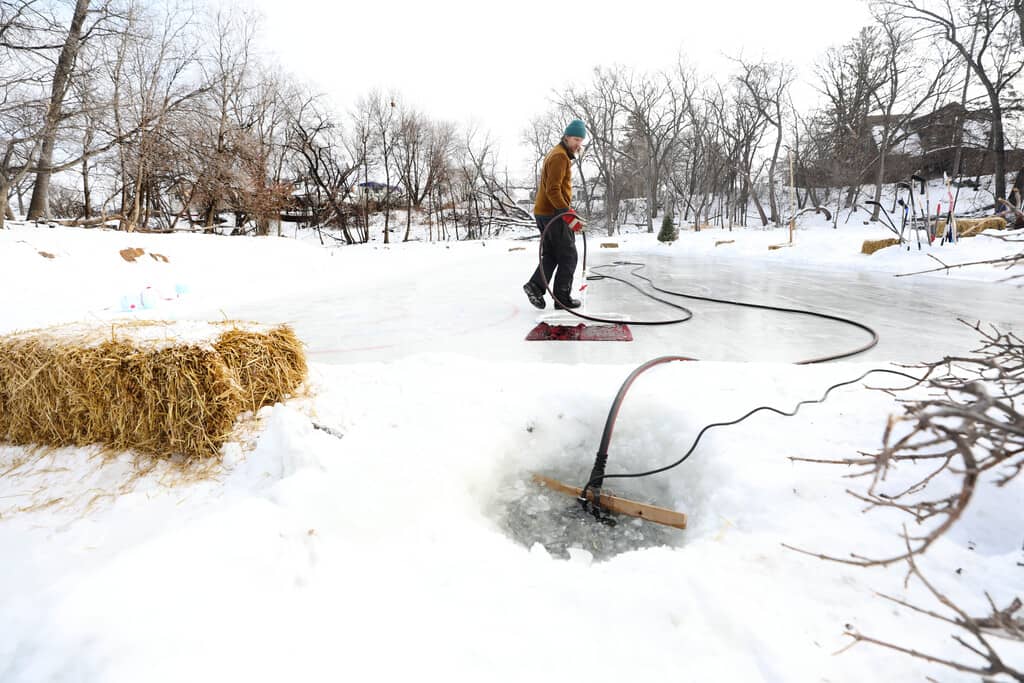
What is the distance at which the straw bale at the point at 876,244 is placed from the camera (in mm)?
9906

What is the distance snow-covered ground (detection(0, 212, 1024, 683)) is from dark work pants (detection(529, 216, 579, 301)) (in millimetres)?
1439

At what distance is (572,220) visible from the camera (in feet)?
14.2

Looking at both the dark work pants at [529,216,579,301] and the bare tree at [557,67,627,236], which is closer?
the dark work pants at [529,216,579,301]

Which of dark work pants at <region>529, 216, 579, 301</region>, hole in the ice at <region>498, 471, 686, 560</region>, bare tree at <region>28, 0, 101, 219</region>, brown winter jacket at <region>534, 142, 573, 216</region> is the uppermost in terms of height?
bare tree at <region>28, 0, 101, 219</region>

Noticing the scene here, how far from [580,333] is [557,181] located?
152 cm

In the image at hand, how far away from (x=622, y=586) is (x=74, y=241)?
955cm

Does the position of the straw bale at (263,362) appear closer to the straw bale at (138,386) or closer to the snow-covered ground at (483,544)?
the straw bale at (138,386)

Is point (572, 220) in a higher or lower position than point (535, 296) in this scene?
higher

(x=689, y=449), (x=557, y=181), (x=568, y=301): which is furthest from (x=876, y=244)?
(x=689, y=449)

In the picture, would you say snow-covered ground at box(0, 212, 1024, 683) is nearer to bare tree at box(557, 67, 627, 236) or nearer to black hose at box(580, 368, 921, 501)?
black hose at box(580, 368, 921, 501)

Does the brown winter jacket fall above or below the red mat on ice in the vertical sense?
above

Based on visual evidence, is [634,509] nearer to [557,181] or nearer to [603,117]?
[557,181]

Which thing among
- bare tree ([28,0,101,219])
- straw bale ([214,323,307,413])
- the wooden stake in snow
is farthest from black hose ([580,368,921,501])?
bare tree ([28,0,101,219])

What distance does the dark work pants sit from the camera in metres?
4.30
